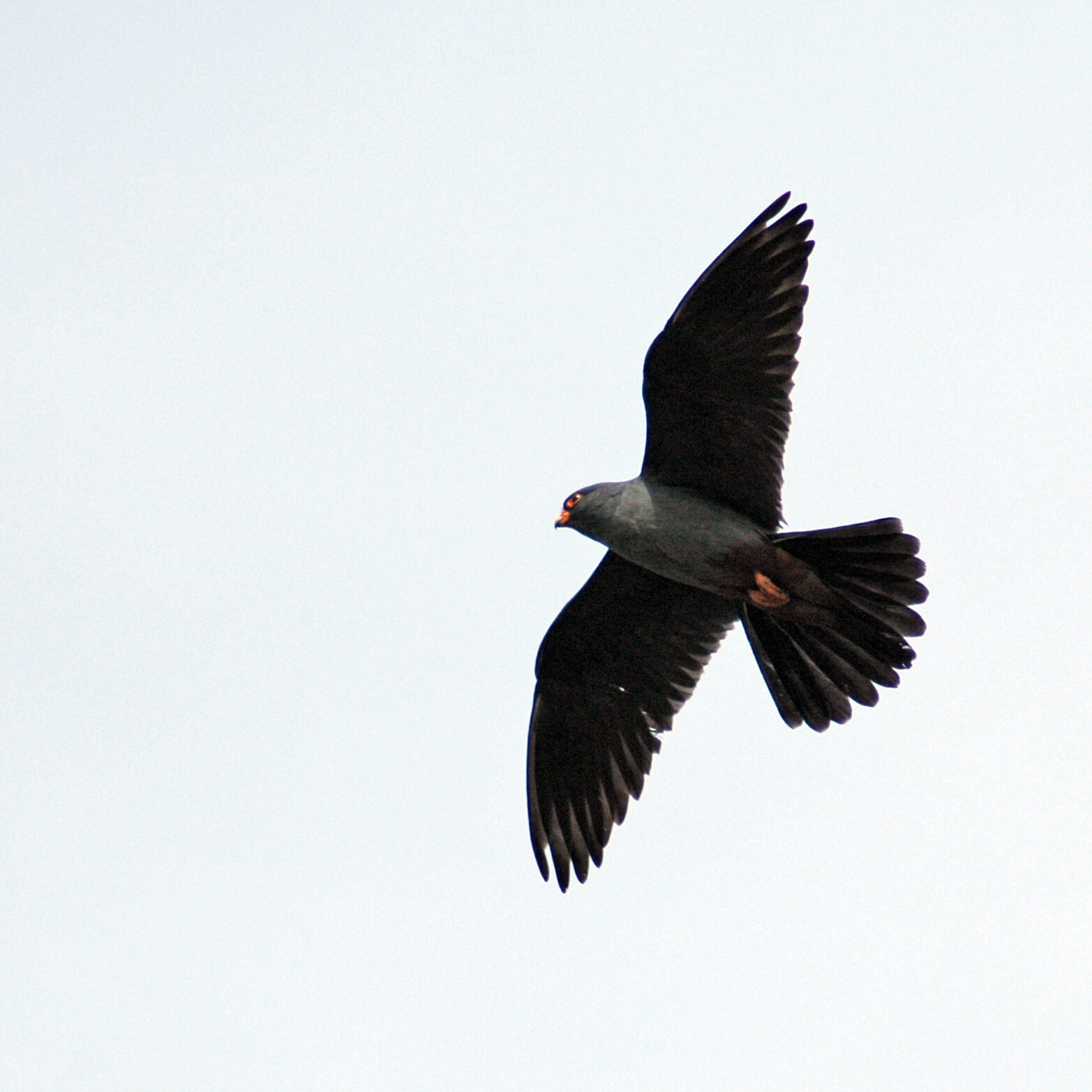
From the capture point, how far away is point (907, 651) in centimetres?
895

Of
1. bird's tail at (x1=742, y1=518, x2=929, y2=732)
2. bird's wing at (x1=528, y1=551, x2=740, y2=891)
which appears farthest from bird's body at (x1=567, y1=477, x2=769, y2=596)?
bird's wing at (x1=528, y1=551, x2=740, y2=891)

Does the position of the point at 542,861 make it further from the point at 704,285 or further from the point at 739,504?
the point at 704,285

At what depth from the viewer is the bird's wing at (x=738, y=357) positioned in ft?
29.1

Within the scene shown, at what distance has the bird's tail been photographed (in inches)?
343

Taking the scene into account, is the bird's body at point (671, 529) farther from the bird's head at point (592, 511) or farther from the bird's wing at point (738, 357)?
the bird's wing at point (738, 357)

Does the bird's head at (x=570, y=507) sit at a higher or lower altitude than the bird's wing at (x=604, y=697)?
higher

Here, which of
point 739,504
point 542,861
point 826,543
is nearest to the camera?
point 826,543

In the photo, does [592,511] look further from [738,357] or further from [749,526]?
[738,357]

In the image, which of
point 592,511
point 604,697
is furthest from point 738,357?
point 604,697

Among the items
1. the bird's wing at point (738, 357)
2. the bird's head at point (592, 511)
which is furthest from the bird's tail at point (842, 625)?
the bird's head at point (592, 511)

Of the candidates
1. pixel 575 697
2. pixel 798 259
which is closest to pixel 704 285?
pixel 798 259

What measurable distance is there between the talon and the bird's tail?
26 mm

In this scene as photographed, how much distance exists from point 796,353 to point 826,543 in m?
1.20

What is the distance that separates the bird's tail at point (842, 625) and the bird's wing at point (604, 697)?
0.82 metres
